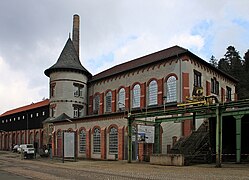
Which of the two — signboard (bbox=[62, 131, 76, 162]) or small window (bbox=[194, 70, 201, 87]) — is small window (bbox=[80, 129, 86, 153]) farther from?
small window (bbox=[194, 70, 201, 87])

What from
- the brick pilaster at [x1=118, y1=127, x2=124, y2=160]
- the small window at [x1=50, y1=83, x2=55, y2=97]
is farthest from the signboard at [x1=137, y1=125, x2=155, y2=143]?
the small window at [x1=50, y1=83, x2=55, y2=97]

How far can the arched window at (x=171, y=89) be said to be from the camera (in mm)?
40594

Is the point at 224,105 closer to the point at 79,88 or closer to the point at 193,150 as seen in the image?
the point at 193,150

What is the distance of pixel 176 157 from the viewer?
26547mm

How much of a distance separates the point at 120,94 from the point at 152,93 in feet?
22.5

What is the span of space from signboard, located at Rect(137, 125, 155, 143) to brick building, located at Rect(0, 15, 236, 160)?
1633mm

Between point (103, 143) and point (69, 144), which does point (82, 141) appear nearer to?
point (103, 143)

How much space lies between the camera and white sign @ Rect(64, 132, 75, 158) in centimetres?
3709

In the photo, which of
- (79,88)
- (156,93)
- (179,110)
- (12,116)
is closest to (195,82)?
(156,93)

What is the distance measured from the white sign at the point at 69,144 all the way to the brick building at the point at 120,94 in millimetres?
4429

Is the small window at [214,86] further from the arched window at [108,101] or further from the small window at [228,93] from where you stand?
the arched window at [108,101]

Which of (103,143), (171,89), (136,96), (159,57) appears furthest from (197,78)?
(103,143)

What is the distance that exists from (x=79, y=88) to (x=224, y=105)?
3282cm

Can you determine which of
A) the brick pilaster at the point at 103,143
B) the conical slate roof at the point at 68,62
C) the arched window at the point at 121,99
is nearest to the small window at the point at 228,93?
the arched window at the point at 121,99
